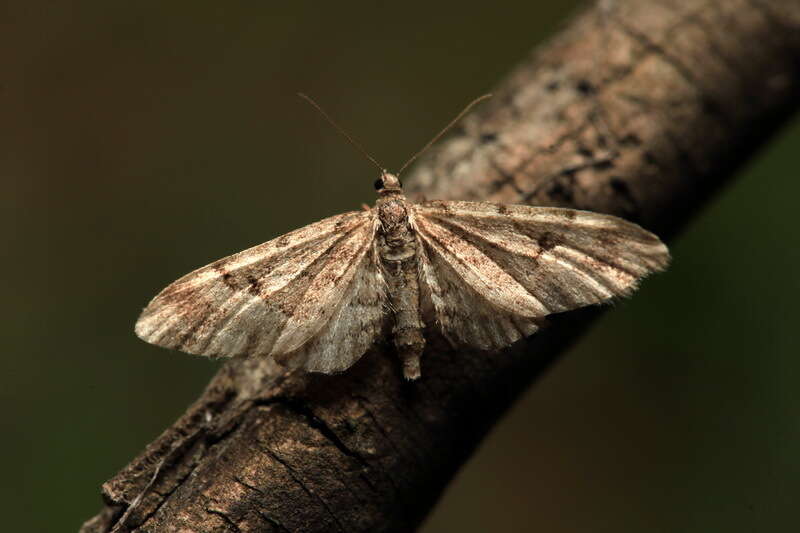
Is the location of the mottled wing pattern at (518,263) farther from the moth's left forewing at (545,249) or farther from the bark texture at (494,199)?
the bark texture at (494,199)

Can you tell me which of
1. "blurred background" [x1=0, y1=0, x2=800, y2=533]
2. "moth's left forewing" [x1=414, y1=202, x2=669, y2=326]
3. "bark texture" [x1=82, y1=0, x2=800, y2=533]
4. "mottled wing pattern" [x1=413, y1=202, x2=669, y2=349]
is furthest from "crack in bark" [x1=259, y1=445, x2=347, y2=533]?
"blurred background" [x1=0, y1=0, x2=800, y2=533]

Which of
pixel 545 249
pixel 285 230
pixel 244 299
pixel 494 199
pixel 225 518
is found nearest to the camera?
pixel 225 518

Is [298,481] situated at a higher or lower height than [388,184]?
lower

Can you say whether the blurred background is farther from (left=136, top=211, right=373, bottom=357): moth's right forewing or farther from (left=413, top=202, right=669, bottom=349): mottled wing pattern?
(left=413, top=202, right=669, bottom=349): mottled wing pattern

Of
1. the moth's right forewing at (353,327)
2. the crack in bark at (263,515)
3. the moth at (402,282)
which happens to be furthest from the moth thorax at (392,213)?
the crack in bark at (263,515)

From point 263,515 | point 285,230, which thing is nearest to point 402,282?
point 263,515

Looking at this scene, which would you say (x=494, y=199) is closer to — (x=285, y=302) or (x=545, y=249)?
(x=545, y=249)

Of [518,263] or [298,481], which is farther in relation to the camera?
[518,263]
